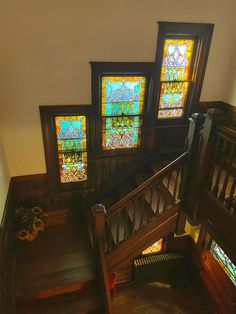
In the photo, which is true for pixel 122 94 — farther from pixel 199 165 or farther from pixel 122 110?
pixel 199 165

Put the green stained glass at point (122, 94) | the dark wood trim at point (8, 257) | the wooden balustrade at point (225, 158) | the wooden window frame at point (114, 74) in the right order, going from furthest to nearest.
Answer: the green stained glass at point (122, 94) < the wooden window frame at point (114, 74) < the dark wood trim at point (8, 257) < the wooden balustrade at point (225, 158)

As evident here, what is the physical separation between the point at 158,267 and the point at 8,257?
8.53 ft

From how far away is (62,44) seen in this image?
10.4ft

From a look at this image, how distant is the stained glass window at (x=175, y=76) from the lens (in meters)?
3.70

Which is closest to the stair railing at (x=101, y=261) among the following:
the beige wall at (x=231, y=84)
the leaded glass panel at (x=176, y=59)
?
the leaded glass panel at (x=176, y=59)

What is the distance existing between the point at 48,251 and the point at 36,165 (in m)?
1.30

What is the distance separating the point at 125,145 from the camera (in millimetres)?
4070

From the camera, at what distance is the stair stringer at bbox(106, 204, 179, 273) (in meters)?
3.14

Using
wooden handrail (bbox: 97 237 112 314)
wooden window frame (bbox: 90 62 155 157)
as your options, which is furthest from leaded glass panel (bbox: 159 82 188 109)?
wooden handrail (bbox: 97 237 112 314)

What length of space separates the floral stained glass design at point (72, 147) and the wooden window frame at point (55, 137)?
58 millimetres

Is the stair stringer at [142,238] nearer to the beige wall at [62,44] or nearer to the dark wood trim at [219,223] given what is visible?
the dark wood trim at [219,223]

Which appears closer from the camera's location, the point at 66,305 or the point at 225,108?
the point at 66,305

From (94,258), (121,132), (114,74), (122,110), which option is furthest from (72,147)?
(94,258)

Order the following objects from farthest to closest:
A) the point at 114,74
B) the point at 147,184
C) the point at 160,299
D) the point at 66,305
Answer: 1. the point at 160,299
2. the point at 114,74
3. the point at 66,305
4. the point at 147,184
